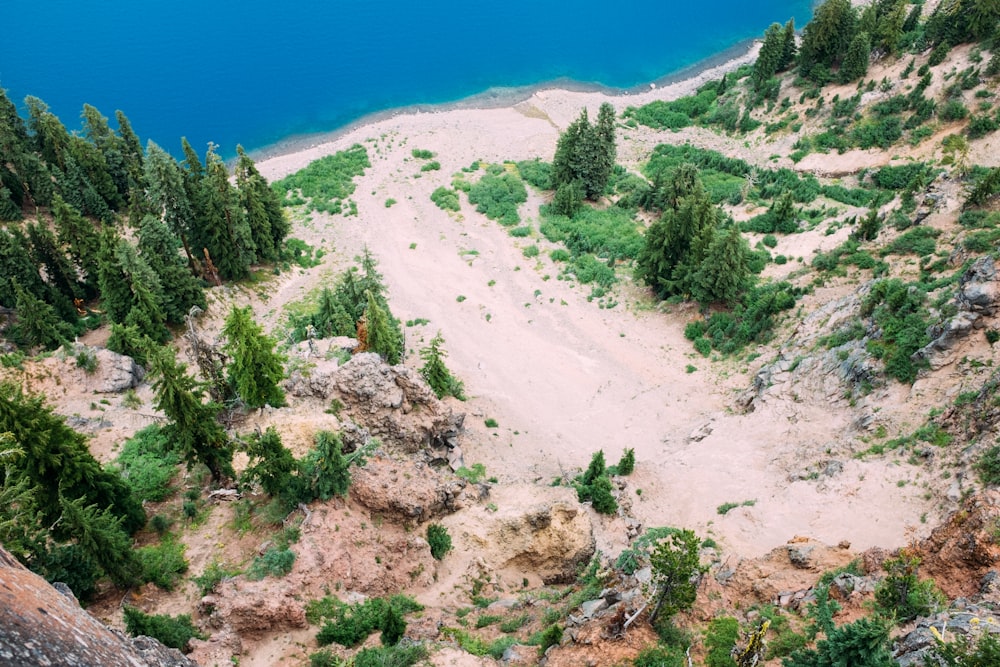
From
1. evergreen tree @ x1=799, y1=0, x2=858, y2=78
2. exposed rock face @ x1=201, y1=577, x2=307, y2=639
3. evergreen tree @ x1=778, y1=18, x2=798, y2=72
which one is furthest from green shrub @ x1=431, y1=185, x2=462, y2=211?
exposed rock face @ x1=201, y1=577, x2=307, y2=639

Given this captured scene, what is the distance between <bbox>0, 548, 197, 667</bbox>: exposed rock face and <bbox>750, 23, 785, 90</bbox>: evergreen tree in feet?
256

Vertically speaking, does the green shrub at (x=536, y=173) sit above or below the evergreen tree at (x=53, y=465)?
above

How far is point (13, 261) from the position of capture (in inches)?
1555

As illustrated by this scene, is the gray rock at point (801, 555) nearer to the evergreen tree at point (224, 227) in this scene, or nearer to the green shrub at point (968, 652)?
the green shrub at point (968, 652)

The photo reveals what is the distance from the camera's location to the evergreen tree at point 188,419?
22.0 metres

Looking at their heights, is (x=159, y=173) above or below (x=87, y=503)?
above

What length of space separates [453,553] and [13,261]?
35.2 meters

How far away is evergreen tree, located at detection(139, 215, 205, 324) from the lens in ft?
134

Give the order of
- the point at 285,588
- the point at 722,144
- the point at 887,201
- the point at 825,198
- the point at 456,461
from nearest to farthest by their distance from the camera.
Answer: the point at 285,588, the point at 456,461, the point at 887,201, the point at 825,198, the point at 722,144

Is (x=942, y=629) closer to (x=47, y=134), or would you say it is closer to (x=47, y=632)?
(x=47, y=632)

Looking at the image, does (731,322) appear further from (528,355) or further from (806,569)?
(806,569)

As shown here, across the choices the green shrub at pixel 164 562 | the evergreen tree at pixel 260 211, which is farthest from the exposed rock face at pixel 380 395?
the evergreen tree at pixel 260 211

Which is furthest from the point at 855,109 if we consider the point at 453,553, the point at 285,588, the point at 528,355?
the point at 285,588

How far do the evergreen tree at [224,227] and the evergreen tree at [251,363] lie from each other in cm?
2071
